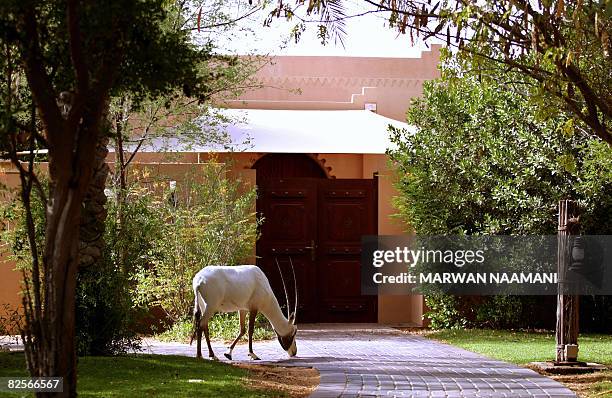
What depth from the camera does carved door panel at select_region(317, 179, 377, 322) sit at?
18297 mm

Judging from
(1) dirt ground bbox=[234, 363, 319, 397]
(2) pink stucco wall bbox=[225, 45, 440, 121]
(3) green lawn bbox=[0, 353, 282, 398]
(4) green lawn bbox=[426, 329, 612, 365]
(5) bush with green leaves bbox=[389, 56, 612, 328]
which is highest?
(2) pink stucco wall bbox=[225, 45, 440, 121]

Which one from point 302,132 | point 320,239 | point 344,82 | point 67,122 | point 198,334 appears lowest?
point 198,334

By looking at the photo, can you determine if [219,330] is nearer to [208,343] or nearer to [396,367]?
[208,343]

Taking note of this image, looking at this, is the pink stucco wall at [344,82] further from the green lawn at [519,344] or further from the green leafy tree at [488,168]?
the green lawn at [519,344]

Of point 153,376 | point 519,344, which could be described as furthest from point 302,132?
point 153,376

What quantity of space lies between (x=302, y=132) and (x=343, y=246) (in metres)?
2.15

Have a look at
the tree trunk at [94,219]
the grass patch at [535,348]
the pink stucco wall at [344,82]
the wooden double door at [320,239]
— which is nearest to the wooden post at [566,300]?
the grass patch at [535,348]

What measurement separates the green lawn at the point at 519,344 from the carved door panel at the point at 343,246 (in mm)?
2173

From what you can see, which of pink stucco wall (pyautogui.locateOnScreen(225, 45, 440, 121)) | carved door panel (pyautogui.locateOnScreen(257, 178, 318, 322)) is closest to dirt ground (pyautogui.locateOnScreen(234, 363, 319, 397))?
carved door panel (pyautogui.locateOnScreen(257, 178, 318, 322))

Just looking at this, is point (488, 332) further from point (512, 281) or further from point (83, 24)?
point (83, 24)

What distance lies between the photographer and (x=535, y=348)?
1380 cm

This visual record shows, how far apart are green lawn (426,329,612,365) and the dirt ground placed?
2801mm

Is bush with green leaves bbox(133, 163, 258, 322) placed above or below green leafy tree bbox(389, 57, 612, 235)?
below

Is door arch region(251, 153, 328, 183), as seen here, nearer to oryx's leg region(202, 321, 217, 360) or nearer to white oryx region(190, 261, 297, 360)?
white oryx region(190, 261, 297, 360)
